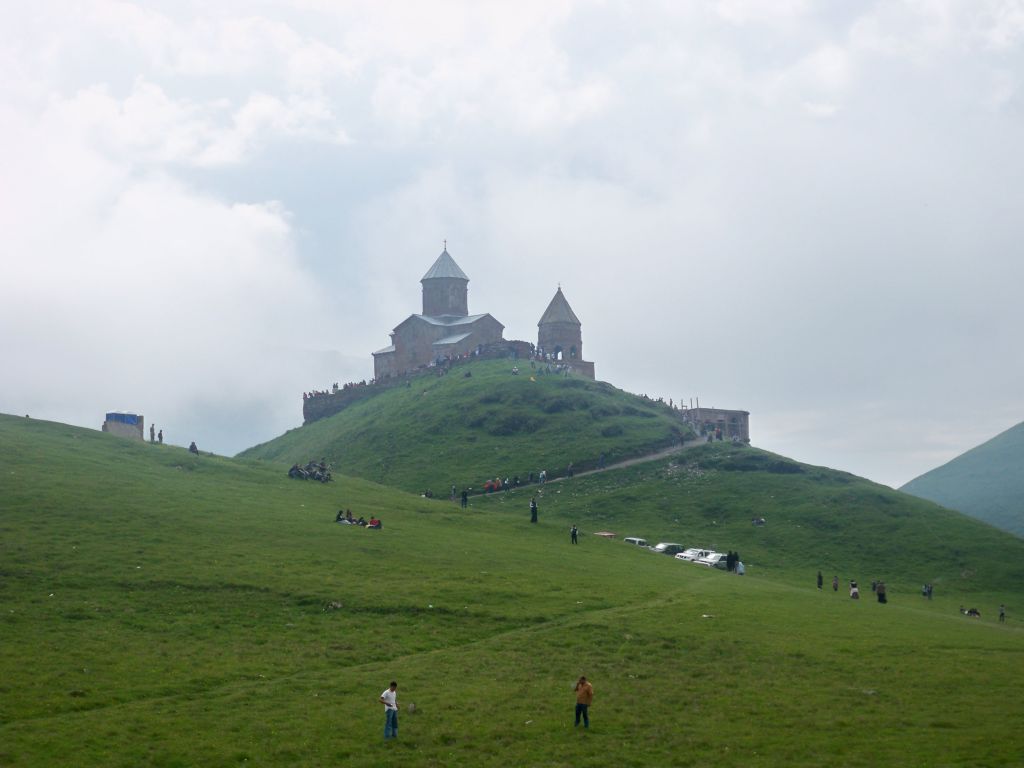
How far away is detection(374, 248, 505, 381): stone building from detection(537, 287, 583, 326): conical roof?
6800 mm

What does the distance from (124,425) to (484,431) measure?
36.8 m

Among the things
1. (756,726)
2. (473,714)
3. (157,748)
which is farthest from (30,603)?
(756,726)

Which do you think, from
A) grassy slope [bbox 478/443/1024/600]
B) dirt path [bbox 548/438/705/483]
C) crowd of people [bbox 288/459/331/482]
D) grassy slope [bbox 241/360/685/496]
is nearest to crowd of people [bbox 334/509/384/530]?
crowd of people [bbox 288/459/331/482]

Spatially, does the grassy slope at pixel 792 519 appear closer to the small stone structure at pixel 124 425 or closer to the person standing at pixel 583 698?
the small stone structure at pixel 124 425

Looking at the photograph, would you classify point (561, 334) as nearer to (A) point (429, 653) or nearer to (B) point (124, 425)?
(B) point (124, 425)

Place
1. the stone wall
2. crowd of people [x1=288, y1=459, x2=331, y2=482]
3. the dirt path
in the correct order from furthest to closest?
the dirt path → the stone wall → crowd of people [x1=288, y1=459, x2=331, y2=482]

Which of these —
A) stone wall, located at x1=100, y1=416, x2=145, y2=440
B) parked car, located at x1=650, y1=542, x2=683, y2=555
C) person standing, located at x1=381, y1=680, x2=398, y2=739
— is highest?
stone wall, located at x1=100, y1=416, x2=145, y2=440

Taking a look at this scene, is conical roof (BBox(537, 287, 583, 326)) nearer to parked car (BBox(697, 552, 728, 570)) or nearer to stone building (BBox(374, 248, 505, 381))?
stone building (BBox(374, 248, 505, 381))

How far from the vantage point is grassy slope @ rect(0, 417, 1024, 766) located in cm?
3003

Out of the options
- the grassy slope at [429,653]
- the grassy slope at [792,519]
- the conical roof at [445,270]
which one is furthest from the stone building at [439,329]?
the grassy slope at [429,653]

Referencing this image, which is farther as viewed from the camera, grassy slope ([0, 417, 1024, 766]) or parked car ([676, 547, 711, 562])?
parked car ([676, 547, 711, 562])

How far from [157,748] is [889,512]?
74901mm

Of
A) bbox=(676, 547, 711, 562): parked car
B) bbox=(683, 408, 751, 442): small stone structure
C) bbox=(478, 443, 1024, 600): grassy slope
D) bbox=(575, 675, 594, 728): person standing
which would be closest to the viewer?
bbox=(575, 675, 594, 728): person standing

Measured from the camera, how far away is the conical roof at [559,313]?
153 meters
